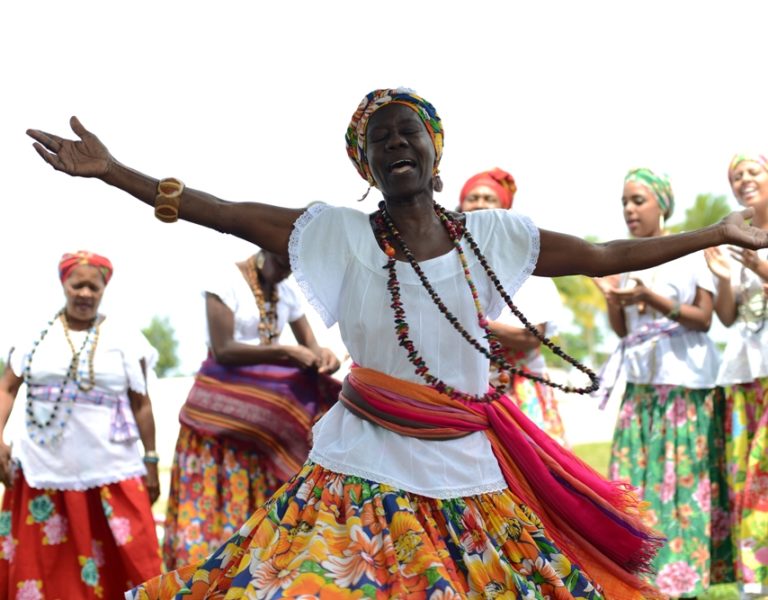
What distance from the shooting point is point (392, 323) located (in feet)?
14.1

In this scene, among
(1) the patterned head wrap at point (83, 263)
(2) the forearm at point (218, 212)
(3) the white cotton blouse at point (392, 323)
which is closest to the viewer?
(3) the white cotton blouse at point (392, 323)

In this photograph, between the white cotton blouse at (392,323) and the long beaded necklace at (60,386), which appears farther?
the long beaded necklace at (60,386)

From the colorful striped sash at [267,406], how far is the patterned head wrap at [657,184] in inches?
101

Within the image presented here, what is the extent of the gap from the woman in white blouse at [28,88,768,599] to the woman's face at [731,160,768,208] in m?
3.33

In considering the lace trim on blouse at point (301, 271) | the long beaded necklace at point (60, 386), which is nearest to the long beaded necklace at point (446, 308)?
the lace trim on blouse at point (301, 271)

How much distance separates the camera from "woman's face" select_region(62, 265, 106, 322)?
25.8ft

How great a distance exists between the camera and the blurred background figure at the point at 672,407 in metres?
7.97

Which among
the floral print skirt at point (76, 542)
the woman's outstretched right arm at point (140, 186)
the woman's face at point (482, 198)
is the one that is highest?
the woman's face at point (482, 198)

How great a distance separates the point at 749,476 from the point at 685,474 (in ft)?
2.00

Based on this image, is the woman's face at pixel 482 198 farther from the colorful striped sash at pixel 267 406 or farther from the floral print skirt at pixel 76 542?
the floral print skirt at pixel 76 542

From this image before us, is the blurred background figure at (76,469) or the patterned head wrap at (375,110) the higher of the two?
the patterned head wrap at (375,110)

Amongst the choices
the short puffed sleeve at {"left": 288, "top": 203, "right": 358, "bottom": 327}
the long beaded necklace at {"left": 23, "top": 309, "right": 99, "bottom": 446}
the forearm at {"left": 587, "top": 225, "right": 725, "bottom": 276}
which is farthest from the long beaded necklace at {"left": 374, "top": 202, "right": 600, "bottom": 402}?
the long beaded necklace at {"left": 23, "top": 309, "right": 99, "bottom": 446}

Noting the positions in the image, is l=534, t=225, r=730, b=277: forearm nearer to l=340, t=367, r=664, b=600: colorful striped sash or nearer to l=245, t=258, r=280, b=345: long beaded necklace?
l=340, t=367, r=664, b=600: colorful striped sash

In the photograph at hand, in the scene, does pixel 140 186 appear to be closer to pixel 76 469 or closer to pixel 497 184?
pixel 76 469
